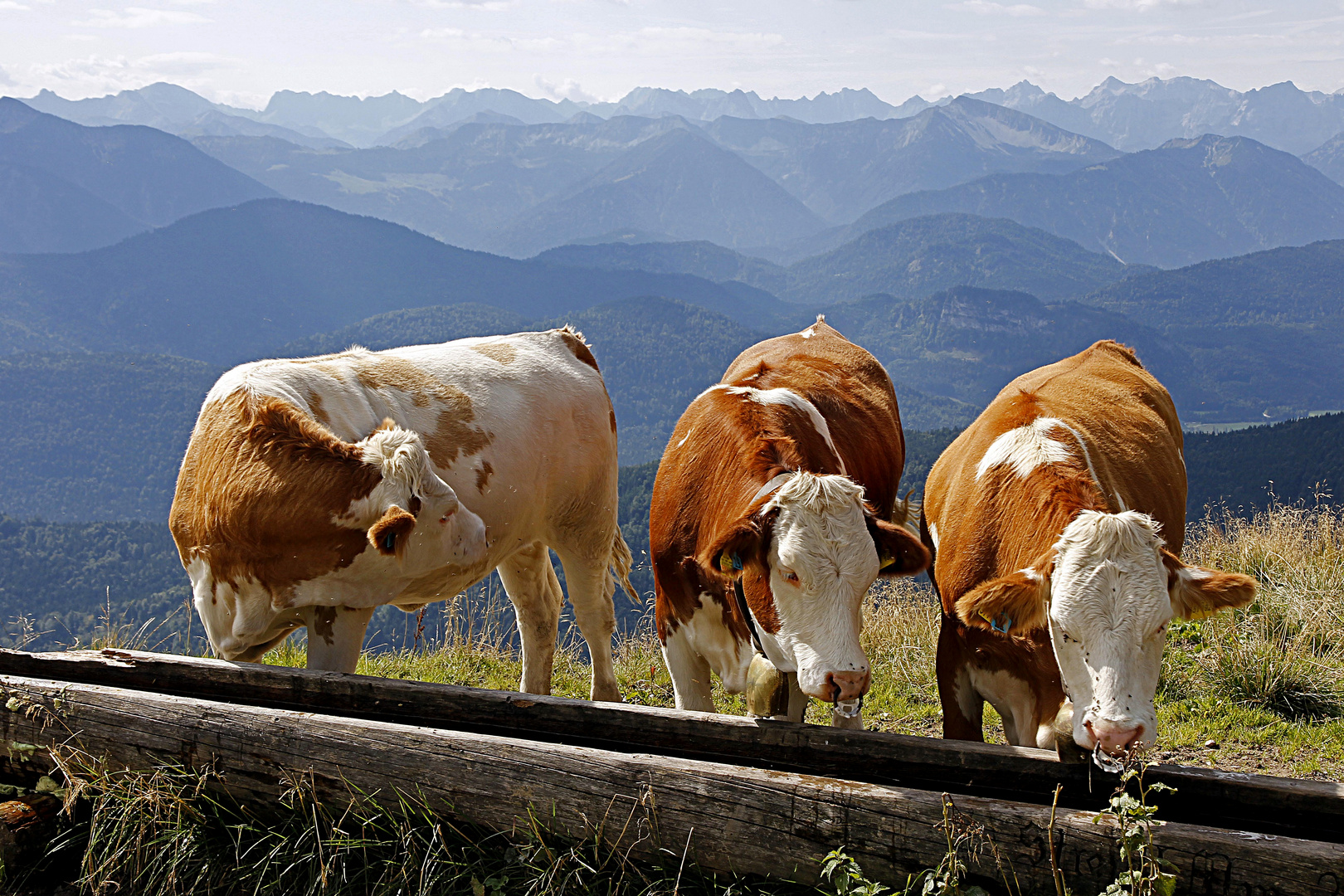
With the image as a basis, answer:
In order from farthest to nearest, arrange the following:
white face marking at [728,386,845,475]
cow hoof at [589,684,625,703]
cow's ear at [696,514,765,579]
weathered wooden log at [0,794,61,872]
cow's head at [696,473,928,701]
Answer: cow hoof at [589,684,625,703]
white face marking at [728,386,845,475]
cow's ear at [696,514,765,579]
cow's head at [696,473,928,701]
weathered wooden log at [0,794,61,872]

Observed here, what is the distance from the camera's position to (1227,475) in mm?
61344

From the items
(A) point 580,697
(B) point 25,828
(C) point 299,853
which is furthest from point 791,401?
(B) point 25,828

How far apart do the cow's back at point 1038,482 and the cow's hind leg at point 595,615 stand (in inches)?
93.2

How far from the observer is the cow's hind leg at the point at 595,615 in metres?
6.57

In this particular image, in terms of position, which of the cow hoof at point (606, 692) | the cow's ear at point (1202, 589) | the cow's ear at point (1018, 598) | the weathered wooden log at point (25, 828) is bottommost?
the cow hoof at point (606, 692)

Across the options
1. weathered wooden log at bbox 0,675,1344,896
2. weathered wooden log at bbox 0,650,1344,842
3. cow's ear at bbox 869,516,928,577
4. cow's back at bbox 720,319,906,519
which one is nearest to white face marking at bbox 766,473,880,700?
cow's ear at bbox 869,516,928,577

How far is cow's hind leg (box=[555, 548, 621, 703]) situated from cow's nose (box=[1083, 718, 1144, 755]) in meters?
3.87

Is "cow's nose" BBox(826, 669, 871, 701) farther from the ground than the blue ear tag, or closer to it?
A: closer to it

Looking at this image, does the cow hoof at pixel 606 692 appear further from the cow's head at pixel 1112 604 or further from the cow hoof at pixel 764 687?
the cow's head at pixel 1112 604

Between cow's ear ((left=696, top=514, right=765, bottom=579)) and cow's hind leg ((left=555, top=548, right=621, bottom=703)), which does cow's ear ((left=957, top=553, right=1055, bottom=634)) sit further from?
cow's hind leg ((left=555, top=548, right=621, bottom=703))

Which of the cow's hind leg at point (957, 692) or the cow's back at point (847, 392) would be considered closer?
the cow's hind leg at point (957, 692)

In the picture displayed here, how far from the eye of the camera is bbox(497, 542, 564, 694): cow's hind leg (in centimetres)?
672

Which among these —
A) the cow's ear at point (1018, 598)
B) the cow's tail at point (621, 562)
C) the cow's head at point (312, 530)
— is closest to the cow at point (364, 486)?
the cow's head at point (312, 530)

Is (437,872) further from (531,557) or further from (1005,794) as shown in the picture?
(531,557)
